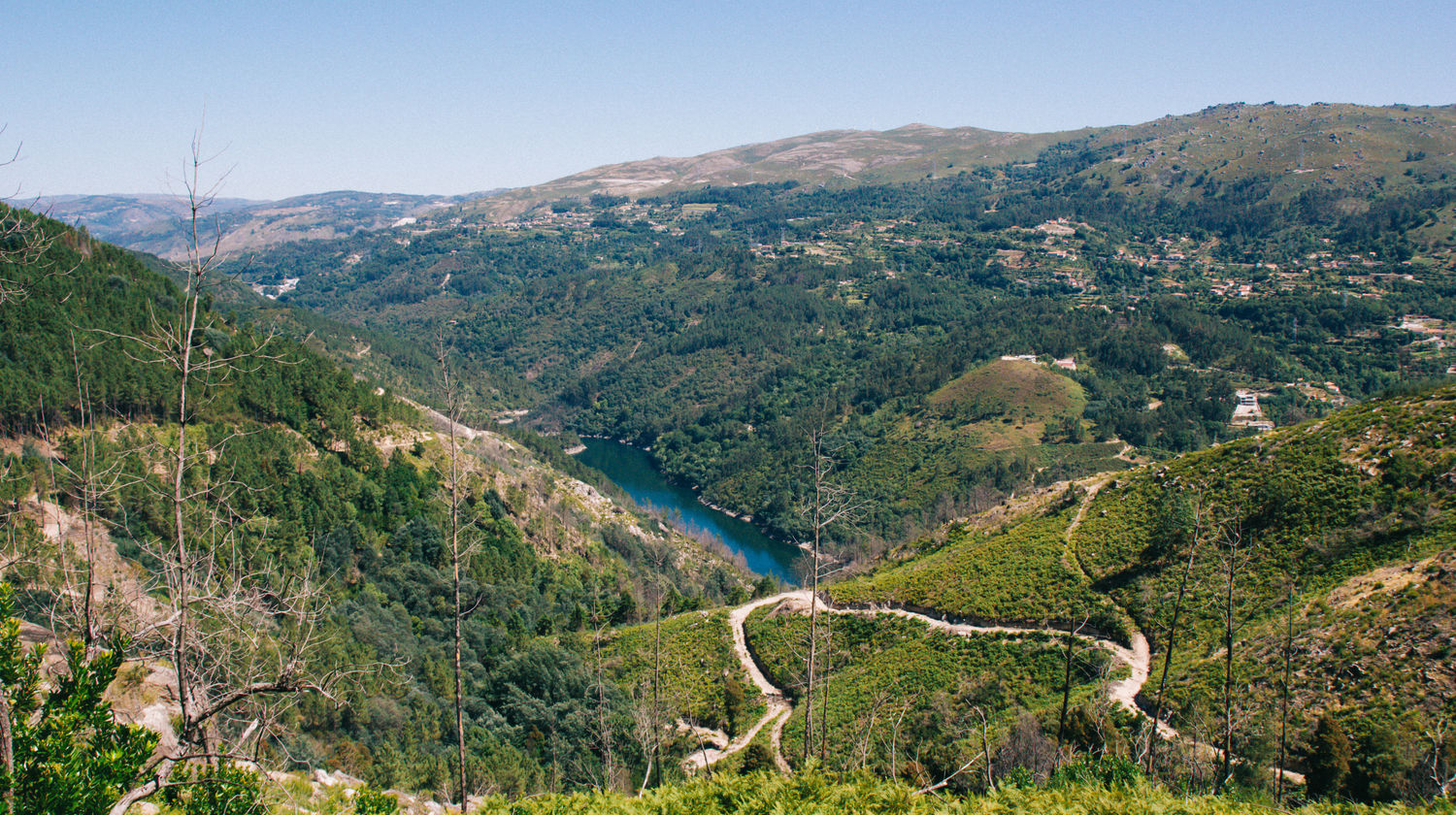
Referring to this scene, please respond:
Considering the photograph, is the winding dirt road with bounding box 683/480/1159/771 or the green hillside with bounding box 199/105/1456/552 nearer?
the winding dirt road with bounding box 683/480/1159/771

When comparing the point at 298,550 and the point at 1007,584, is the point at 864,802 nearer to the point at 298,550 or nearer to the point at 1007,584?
the point at 1007,584

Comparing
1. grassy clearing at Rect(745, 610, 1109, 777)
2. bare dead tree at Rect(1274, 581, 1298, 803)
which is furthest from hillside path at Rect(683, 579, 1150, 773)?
bare dead tree at Rect(1274, 581, 1298, 803)

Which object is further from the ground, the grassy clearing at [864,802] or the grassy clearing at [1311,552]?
the grassy clearing at [864,802]

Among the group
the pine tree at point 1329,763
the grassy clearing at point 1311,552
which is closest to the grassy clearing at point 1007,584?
the grassy clearing at point 1311,552

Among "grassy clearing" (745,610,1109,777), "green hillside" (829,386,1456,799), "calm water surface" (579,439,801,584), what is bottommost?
"calm water surface" (579,439,801,584)

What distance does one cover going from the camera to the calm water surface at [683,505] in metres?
106

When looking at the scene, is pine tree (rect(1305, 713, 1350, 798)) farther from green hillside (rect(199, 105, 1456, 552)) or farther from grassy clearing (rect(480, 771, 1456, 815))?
green hillside (rect(199, 105, 1456, 552))

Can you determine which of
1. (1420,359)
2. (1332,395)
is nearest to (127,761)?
(1332,395)

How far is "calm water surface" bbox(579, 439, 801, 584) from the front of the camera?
10550 cm

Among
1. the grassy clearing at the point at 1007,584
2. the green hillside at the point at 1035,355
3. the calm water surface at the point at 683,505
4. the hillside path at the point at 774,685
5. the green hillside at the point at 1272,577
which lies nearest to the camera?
the green hillside at the point at 1272,577

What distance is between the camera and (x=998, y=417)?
110312 millimetres

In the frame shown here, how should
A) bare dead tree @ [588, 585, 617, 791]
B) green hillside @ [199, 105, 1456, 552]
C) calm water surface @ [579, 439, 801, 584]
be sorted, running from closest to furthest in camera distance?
bare dead tree @ [588, 585, 617, 791] < green hillside @ [199, 105, 1456, 552] < calm water surface @ [579, 439, 801, 584]

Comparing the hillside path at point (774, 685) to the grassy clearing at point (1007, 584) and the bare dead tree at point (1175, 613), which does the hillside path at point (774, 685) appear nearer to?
the grassy clearing at point (1007, 584)

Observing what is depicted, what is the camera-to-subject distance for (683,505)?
12912cm
